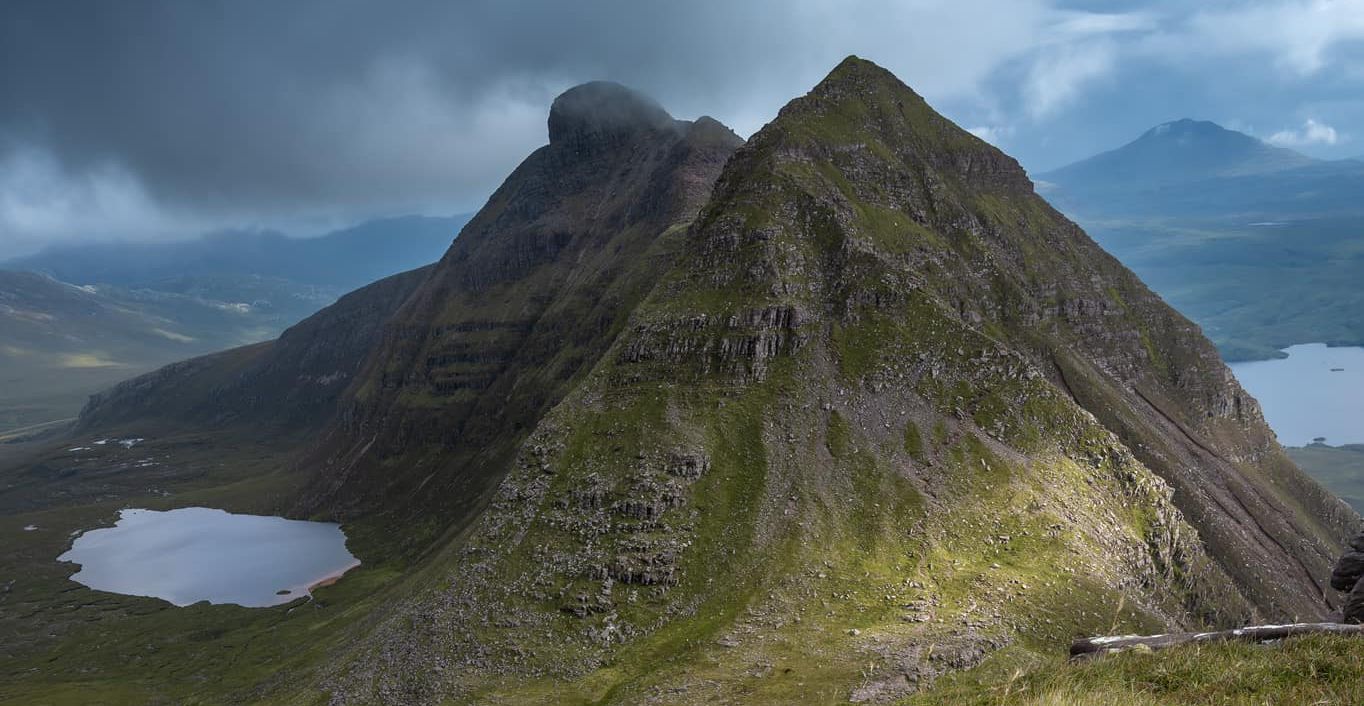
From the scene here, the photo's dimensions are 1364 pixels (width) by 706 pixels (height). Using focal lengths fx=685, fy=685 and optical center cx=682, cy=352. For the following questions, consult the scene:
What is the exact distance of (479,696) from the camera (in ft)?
286

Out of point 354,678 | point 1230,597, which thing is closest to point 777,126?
point 1230,597

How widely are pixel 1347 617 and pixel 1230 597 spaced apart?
334 feet

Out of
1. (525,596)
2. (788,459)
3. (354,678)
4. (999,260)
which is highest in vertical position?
(999,260)

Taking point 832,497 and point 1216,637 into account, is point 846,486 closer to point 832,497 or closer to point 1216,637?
point 832,497

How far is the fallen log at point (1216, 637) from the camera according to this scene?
77.2ft

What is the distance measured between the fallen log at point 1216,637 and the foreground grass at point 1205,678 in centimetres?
104

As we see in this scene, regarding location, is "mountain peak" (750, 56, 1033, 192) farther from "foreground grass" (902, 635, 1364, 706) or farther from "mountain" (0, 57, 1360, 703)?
"foreground grass" (902, 635, 1364, 706)

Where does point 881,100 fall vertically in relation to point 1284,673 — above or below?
above

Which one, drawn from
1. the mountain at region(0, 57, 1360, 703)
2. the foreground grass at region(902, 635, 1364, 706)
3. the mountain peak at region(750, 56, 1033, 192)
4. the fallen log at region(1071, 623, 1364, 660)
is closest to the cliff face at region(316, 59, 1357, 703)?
the mountain at region(0, 57, 1360, 703)

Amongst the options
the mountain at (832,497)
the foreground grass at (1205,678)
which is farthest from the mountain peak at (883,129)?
the foreground grass at (1205,678)

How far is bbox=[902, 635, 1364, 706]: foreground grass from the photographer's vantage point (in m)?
18.9

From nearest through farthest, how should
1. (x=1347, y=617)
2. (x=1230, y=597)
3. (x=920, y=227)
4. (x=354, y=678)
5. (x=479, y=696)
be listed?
(x=1347, y=617) < (x=479, y=696) < (x=354, y=678) < (x=1230, y=597) < (x=920, y=227)

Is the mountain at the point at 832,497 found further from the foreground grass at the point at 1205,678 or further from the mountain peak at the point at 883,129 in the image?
the foreground grass at the point at 1205,678

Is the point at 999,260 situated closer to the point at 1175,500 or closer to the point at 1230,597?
the point at 1175,500
